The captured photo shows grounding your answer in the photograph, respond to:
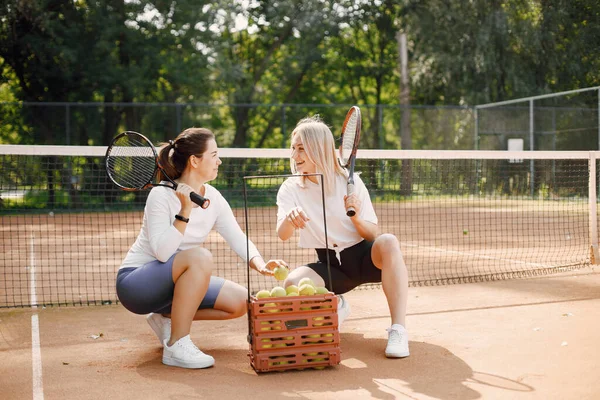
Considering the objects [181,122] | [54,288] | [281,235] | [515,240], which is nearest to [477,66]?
[181,122]

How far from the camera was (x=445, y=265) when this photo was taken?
301 inches

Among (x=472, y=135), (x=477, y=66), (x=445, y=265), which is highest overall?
(x=477, y=66)

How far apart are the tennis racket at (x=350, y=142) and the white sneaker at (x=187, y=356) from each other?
1067 mm

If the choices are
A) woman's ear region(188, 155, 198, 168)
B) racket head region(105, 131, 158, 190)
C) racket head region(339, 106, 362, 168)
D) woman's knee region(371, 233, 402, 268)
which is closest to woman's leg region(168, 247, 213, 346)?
woman's ear region(188, 155, 198, 168)

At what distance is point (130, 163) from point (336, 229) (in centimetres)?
131

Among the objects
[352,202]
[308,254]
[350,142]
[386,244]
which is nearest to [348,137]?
[350,142]

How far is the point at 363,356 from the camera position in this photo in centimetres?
385

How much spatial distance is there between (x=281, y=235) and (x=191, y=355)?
80cm

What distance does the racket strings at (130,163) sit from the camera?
418cm

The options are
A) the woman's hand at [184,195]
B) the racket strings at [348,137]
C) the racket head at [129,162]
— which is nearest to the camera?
the woman's hand at [184,195]

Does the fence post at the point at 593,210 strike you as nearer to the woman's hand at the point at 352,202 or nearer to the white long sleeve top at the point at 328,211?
the white long sleeve top at the point at 328,211

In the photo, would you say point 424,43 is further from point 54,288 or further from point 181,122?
point 54,288

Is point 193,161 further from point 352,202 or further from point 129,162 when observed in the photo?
point 352,202

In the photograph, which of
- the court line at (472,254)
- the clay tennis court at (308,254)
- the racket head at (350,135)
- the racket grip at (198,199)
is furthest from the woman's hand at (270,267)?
the court line at (472,254)
